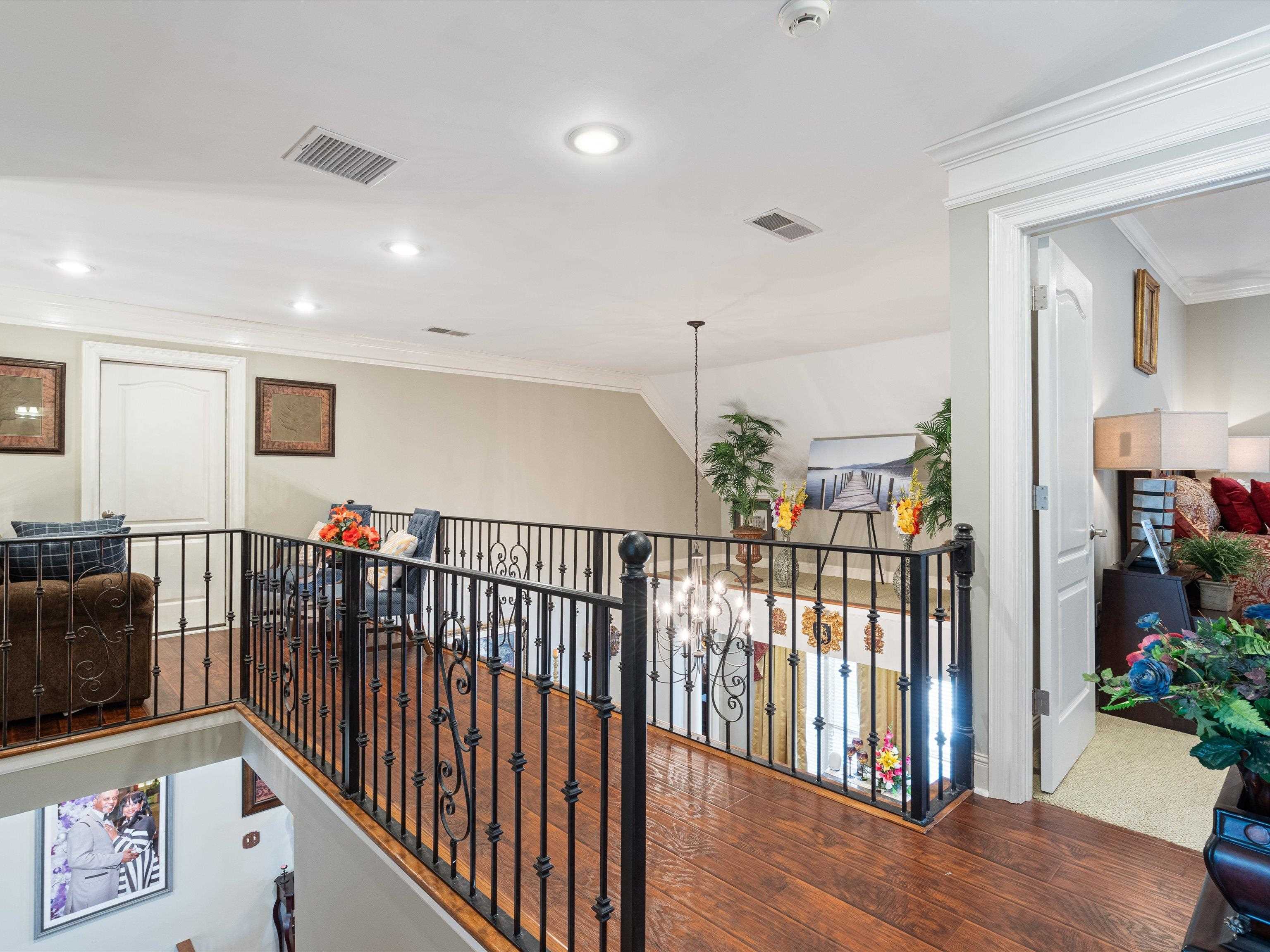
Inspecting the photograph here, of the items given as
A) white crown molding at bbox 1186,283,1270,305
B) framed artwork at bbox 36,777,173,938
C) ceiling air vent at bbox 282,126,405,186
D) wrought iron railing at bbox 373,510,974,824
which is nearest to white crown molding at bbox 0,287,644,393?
wrought iron railing at bbox 373,510,974,824

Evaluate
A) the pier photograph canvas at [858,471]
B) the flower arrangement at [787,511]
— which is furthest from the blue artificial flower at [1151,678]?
the pier photograph canvas at [858,471]

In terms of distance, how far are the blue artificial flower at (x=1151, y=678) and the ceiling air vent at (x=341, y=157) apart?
2.73 metres

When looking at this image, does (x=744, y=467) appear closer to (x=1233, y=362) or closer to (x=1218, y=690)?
(x=1233, y=362)

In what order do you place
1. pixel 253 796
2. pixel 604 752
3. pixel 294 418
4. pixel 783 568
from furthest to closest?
1. pixel 783 568
2. pixel 253 796
3. pixel 294 418
4. pixel 604 752

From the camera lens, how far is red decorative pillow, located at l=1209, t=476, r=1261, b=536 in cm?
396

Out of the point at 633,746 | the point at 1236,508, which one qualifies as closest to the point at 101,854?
the point at 633,746

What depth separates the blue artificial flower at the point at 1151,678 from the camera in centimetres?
107

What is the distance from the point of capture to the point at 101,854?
5.45 metres

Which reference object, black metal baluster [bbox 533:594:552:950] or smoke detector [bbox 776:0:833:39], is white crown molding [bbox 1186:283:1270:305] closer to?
smoke detector [bbox 776:0:833:39]

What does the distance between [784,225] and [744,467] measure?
4.34 meters

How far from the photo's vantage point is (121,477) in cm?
485

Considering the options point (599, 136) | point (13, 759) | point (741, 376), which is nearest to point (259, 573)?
point (13, 759)

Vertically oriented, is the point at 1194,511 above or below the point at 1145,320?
below

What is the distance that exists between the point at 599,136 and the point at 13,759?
144 inches
